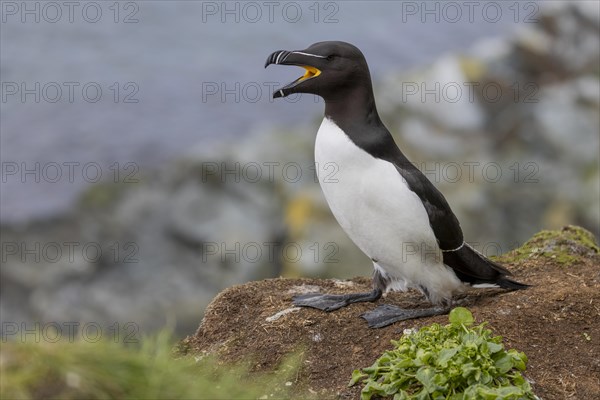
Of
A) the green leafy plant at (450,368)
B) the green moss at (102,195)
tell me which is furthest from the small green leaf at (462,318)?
the green moss at (102,195)

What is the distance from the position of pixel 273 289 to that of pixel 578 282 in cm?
228

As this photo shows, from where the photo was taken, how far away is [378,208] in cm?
641

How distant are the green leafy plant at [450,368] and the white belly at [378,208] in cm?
116

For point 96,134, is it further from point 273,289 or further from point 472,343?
point 472,343

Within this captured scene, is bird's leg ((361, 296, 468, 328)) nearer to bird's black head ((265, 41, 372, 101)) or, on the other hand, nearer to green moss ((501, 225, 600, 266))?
green moss ((501, 225, 600, 266))

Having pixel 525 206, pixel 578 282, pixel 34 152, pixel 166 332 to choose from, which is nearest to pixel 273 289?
pixel 578 282

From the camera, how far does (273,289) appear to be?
7156 millimetres

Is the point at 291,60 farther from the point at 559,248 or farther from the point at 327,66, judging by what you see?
the point at 559,248

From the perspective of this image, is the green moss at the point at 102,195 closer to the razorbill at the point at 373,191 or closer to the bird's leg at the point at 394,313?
the razorbill at the point at 373,191

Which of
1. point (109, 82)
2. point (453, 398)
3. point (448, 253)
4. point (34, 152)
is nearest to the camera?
point (453, 398)

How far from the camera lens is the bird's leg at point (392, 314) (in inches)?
252

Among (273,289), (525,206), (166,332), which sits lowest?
(525,206)

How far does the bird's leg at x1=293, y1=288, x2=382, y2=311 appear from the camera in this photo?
6.64 metres

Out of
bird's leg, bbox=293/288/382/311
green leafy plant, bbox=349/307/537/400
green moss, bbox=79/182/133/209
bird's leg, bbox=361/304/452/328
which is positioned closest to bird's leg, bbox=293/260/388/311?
bird's leg, bbox=293/288/382/311
